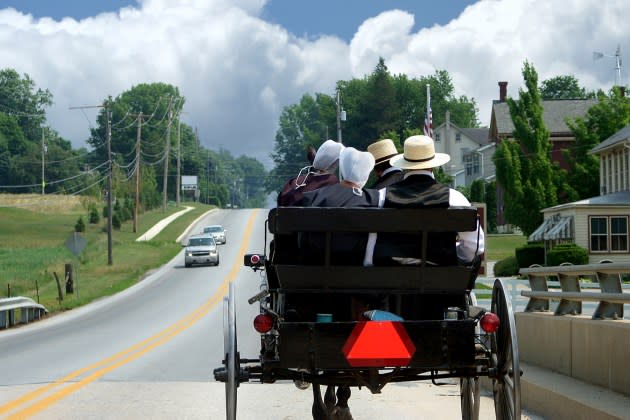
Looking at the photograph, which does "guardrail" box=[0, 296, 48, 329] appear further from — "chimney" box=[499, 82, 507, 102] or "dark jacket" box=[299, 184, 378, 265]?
"chimney" box=[499, 82, 507, 102]

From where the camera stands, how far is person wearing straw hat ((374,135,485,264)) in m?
7.13

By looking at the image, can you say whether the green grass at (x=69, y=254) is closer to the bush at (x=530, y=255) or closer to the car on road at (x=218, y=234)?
the car on road at (x=218, y=234)

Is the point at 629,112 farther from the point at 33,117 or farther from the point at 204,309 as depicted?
the point at 33,117

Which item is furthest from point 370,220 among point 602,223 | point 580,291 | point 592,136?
point 592,136

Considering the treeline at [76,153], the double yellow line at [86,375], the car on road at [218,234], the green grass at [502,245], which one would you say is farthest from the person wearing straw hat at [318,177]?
the treeline at [76,153]

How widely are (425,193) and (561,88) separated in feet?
425

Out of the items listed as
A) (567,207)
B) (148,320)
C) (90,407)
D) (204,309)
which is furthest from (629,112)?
(90,407)

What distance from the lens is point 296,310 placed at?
733 centimetres

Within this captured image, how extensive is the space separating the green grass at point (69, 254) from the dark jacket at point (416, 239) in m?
33.7

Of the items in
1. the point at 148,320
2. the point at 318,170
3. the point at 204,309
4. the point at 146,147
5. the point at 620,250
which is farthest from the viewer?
the point at 146,147

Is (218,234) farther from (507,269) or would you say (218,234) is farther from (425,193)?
(425,193)

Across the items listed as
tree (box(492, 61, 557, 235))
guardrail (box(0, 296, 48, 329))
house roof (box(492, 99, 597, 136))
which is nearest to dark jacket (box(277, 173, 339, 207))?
guardrail (box(0, 296, 48, 329))

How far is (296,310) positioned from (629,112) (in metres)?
61.8

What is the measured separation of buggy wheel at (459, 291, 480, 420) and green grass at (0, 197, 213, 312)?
32.8 m
